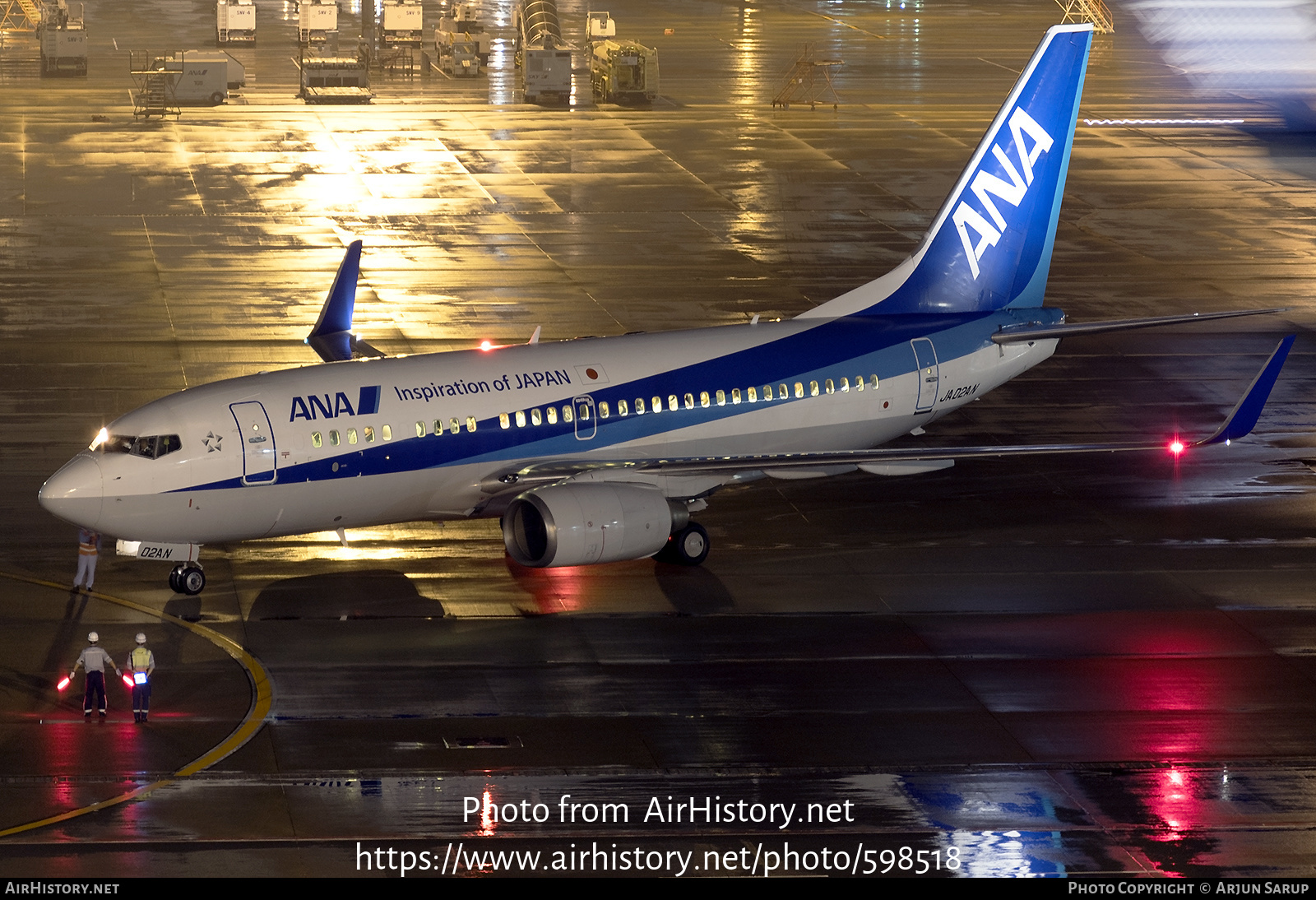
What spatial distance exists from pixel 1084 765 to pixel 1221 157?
2255 inches

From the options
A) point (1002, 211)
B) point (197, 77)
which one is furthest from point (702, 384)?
point (197, 77)

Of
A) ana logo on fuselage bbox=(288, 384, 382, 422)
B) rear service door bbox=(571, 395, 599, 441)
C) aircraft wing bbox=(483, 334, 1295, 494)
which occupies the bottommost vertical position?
aircraft wing bbox=(483, 334, 1295, 494)

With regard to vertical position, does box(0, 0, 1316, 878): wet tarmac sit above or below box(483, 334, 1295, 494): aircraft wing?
below

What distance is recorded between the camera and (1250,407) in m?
32.8

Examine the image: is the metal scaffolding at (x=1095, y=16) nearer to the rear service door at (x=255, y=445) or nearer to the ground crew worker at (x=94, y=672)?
the rear service door at (x=255, y=445)

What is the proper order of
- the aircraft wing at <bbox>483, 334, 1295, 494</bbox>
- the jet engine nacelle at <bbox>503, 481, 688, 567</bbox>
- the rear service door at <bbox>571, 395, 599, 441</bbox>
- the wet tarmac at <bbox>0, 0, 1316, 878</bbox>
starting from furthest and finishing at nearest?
the rear service door at <bbox>571, 395, 599, 441</bbox> → the aircraft wing at <bbox>483, 334, 1295, 494</bbox> → the jet engine nacelle at <bbox>503, 481, 688, 567</bbox> → the wet tarmac at <bbox>0, 0, 1316, 878</bbox>

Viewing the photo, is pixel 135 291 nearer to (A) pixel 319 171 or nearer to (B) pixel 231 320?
(B) pixel 231 320

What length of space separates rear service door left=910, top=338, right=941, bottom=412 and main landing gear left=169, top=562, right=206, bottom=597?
50.7 ft

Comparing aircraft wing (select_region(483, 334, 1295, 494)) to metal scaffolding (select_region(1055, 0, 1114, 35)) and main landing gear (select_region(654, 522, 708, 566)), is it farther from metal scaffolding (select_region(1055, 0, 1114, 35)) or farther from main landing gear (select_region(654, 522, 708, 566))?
metal scaffolding (select_region(1055, 0, 1114, 35))

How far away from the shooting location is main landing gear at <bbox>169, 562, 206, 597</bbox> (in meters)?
32.0

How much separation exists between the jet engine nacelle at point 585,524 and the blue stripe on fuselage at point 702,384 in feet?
5.31

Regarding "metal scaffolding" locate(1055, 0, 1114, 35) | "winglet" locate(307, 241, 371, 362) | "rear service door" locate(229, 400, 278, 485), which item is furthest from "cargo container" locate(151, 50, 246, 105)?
"metal scaffolding" locate(1055, 0, 1114, 35)

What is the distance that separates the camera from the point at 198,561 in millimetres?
33281

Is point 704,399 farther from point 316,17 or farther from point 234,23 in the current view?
point 234,23
